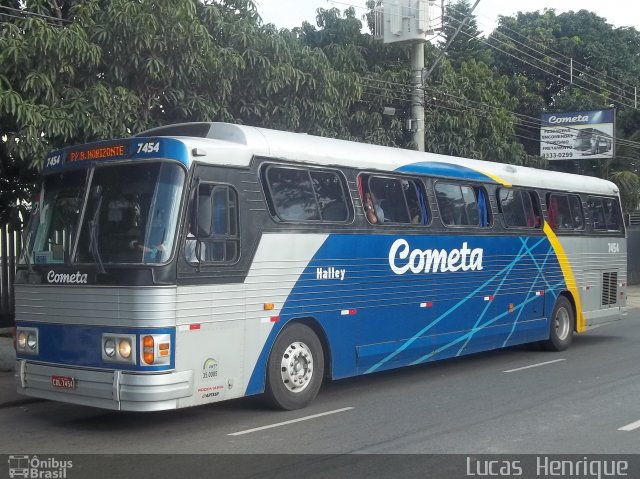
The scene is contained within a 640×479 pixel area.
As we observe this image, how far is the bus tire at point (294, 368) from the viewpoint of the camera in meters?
8.91

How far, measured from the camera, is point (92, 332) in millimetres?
7852

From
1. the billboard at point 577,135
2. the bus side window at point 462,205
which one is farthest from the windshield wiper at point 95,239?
the billboard at point 577,135

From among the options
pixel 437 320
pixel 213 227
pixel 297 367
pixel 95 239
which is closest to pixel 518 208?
pixel 437 320

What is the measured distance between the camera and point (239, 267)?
27.8 ft

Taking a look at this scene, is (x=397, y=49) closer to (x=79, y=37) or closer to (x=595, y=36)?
(x=79, y=37)

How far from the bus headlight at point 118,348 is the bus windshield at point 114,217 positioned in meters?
0.76

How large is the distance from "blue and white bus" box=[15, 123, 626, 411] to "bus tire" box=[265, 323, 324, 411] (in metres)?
0.02

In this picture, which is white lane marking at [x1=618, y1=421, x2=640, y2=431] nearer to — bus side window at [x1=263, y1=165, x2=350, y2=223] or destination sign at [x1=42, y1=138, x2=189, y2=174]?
bus side window at [x1=263, y1=165, x2=350, y2=223]

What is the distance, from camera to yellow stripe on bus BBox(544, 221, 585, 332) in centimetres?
1416

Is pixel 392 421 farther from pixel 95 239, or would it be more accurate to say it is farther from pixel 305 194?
pixel 95 239

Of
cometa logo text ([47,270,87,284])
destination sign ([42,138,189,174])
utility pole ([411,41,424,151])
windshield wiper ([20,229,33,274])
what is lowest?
cometa logo text ([47,270,87,284])

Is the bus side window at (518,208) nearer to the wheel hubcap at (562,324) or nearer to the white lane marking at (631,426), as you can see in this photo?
the wheel hubcap at (562,324)

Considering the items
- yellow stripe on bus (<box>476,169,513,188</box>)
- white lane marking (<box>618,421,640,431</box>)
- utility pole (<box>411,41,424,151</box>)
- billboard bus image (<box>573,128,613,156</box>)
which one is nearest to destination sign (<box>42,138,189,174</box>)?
white lane marking (<box>618,421,640,431</box>)

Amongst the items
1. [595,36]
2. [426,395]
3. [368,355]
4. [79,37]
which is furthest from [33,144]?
[595,36]
